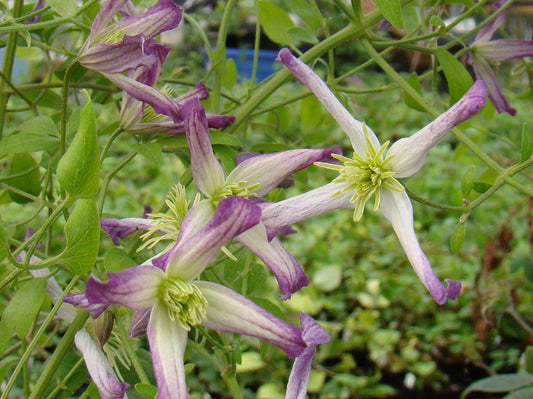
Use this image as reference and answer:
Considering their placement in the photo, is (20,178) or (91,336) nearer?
(91,336)

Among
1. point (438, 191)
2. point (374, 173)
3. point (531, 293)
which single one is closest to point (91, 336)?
point (374, 173)

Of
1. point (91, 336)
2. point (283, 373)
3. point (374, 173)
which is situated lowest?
point (283, 373)

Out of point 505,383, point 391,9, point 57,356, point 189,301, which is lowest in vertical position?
point 505,383

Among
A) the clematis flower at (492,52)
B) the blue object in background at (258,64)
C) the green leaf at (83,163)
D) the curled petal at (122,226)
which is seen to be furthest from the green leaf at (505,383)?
the blue object in background at (258,64)

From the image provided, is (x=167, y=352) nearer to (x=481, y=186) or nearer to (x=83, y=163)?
(x=83, y=163)

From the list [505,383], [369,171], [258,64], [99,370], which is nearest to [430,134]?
[369,171]

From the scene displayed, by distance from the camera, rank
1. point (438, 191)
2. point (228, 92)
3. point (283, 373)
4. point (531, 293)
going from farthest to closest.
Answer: point (438, 191)
point (531, 293)
point (283, 373)
point (228, 92)

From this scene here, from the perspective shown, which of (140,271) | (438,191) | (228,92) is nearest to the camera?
(140,271)

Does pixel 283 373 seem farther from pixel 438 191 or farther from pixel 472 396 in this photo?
pixel 438 191

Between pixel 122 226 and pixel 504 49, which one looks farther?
pixel 504 49
